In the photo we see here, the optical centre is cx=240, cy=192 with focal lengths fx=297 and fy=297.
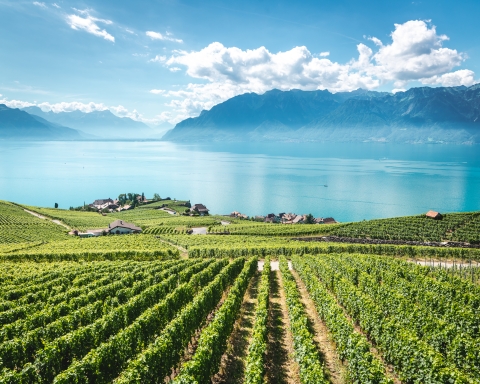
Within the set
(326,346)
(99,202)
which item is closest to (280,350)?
(326,346)

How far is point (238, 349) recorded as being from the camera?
17250mm

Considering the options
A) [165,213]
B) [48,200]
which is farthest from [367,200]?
[48,200]

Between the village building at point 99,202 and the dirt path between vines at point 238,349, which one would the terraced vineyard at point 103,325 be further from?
the village building at point 99,202

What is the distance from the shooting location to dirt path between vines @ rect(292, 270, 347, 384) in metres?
14.6

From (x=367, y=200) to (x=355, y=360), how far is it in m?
157

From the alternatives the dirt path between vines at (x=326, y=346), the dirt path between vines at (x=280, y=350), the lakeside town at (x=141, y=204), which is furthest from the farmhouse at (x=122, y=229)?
the dirt path between vines at (x=326, y=346)

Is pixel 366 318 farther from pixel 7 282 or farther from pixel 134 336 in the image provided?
pixel 7 282

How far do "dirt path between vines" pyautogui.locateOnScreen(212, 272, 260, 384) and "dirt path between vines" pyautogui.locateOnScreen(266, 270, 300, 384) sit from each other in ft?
4.48

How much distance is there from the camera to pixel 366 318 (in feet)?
60.2

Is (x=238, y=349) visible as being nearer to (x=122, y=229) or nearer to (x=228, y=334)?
(x=228, y=334)

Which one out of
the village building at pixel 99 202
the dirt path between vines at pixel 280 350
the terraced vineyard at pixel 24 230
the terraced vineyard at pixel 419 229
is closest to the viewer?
the dirt path between vines at pixel 280 350

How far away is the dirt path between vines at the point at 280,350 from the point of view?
14.4 meters

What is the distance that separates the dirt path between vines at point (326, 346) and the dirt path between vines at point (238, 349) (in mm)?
4167

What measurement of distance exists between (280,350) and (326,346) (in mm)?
2760
